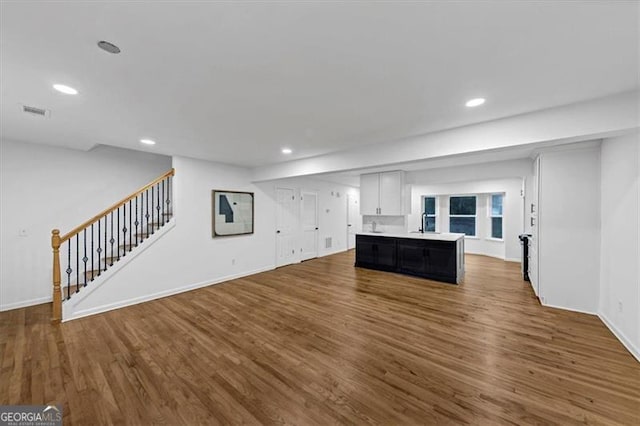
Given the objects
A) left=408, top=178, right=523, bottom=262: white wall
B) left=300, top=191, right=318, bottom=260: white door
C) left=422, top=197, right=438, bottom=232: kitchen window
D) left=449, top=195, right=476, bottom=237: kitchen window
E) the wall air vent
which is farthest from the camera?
left=422, top=197, right=438, bottom=232: kitchen window

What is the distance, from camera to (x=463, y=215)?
8.44 m

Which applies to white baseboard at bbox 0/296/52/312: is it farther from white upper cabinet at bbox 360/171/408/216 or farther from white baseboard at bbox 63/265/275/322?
white upper cabinet at bbox 360/171/408/216

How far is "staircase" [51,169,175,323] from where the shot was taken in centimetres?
352

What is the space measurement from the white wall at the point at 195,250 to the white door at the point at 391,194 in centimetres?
256

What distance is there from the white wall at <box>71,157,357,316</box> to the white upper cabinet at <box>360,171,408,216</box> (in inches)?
84.7

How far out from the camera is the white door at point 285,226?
22.3 ft

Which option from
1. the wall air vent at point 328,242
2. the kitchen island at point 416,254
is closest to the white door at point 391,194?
the kitchen island at point 416,254

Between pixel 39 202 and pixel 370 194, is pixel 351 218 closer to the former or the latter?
pixel 370 194

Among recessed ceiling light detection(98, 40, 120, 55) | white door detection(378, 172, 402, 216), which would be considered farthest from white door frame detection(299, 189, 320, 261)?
recessed ceiling light detection(98, 40, 120, 55)

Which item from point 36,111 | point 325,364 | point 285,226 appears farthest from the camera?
point 285,226

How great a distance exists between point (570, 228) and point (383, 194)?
353 centimetres

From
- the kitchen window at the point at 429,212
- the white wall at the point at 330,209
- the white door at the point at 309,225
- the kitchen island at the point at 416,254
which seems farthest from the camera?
the kitchen window at the point at 429,212

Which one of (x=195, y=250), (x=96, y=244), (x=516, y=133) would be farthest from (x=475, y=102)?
(x=96, y=244)

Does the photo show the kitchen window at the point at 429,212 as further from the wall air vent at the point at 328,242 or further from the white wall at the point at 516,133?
the white wall at the point at 516,133
